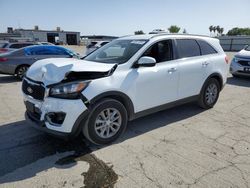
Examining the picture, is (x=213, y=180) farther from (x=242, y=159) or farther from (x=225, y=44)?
(x=225, y=44)

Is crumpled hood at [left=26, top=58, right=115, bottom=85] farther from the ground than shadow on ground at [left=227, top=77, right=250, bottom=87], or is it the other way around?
crumpled hood at [left=26, top=58, right=115, bottom=85]

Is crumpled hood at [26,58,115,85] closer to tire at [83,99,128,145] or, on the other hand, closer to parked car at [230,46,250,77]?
tire at [83,99,128,145]

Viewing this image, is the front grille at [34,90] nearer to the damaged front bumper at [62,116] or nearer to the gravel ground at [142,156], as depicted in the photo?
the damaged front bumper at [62,116]

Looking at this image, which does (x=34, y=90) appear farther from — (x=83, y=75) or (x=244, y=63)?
(x=244, y=63)

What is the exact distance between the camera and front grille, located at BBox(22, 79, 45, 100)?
3.32 metres

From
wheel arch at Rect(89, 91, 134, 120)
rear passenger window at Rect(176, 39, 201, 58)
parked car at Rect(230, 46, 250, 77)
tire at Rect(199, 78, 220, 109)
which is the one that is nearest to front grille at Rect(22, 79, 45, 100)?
wheel arch at Rect(89, 91, 134, 120)

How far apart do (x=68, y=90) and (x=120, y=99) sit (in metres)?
0.92

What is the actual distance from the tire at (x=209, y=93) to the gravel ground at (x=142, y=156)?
525 millimetres

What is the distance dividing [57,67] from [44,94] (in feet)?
1.44

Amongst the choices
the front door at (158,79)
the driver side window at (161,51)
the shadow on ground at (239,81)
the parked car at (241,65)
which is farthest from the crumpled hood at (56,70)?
the parked car at (241,65)

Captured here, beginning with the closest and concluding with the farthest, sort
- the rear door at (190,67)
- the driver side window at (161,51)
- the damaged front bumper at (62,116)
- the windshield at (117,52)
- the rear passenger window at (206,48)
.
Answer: the damaged front bumper at (62,116), the windshield at (117,52), the driver side window at (161,51), the rear door at (190,67), the rear passenger window at (206,48)

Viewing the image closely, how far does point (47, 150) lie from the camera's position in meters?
3.45

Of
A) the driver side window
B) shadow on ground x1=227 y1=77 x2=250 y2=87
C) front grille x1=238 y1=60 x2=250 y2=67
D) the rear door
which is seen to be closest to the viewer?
the driver side window

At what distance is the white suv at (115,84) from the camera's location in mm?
3172
